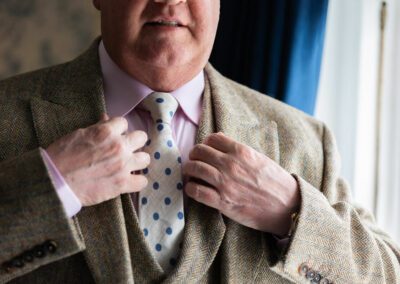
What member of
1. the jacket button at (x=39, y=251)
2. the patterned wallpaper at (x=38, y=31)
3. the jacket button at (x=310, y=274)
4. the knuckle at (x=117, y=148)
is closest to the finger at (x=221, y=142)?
the knuckle at (x=117, y=148)

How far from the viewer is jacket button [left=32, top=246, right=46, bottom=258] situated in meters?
0.99

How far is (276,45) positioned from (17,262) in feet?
4.11

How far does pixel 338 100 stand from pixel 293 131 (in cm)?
65

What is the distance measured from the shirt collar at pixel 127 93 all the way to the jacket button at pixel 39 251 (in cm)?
42

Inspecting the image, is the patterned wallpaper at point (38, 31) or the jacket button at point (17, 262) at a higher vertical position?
the jacket button at point (17, 262)

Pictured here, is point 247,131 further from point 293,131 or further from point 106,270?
point 106,270

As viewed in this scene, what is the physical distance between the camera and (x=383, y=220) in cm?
190

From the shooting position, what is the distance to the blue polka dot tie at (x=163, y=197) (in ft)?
3.84

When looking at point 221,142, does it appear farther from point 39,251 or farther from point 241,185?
point 39,251

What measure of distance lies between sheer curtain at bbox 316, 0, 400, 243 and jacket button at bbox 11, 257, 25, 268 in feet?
4.29

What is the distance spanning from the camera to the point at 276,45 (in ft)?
6.23

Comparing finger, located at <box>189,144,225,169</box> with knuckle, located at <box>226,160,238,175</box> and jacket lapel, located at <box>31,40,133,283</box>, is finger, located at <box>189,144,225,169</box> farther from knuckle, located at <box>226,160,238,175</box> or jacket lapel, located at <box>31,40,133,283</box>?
jacket lapel, located at <box>31,40,133,283</box>

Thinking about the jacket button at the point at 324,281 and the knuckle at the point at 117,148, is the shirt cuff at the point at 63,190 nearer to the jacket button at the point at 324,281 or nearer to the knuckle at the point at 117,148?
the knuckle at the point at 117,148

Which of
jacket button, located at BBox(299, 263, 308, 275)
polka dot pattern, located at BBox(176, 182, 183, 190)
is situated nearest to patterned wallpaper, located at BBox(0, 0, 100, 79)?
polka dot pattern, located at BBox(176, 182, 183, 190)
